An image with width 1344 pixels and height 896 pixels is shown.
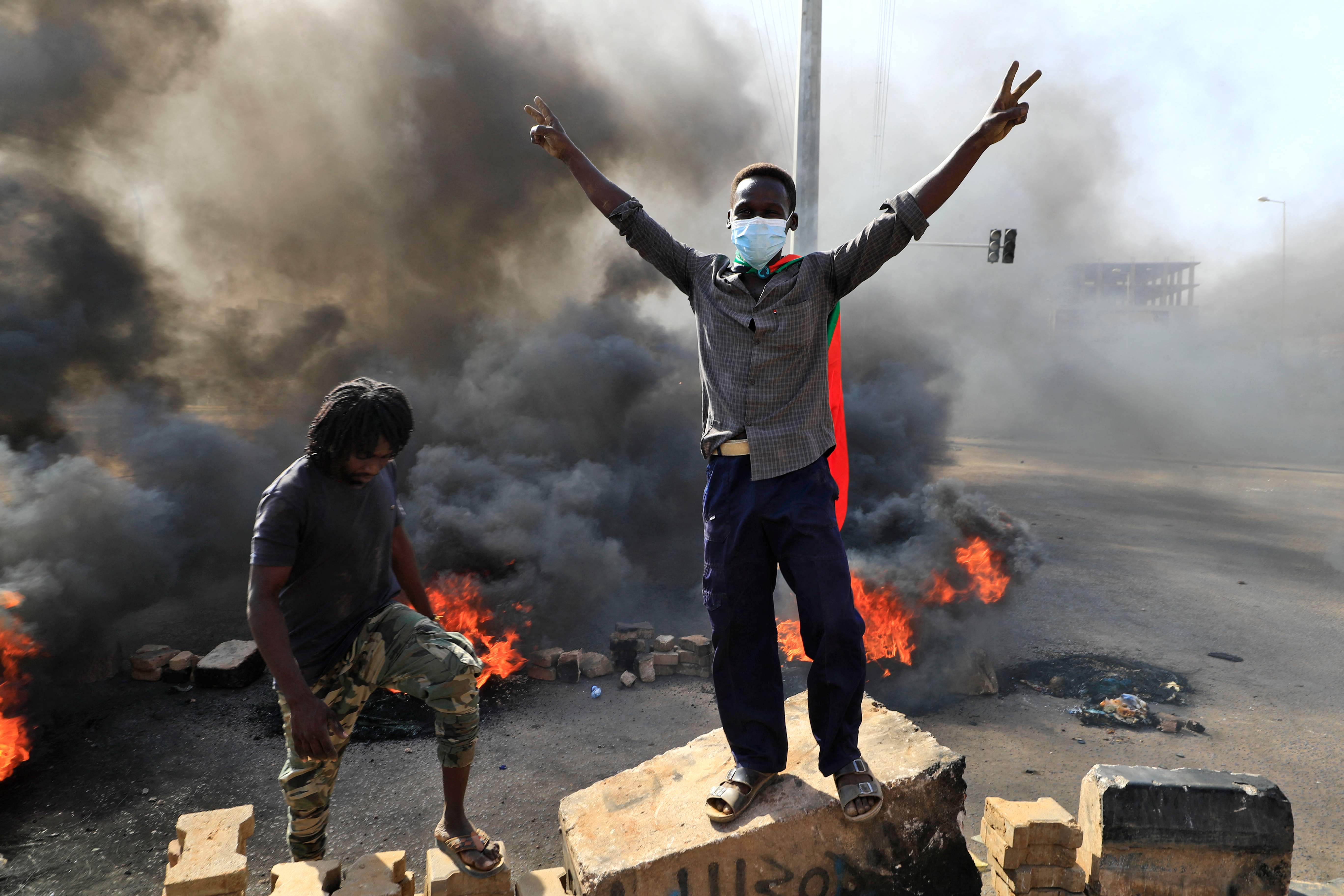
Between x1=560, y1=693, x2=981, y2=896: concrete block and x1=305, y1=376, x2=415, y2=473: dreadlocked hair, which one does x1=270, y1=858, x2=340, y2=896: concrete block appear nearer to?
x1=560, y1=693, x2=981, y2=896: concrete block

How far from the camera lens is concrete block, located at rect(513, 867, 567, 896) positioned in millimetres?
2393

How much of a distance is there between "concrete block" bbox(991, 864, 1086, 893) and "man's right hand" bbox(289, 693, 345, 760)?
2.45 m

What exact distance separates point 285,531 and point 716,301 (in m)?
1.46

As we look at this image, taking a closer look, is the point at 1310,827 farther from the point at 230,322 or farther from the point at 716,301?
the point at 230,322

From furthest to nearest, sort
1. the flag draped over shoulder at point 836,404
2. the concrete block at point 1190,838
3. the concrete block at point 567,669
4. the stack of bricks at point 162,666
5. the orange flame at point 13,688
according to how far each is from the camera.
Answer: the concrete block at point 567,669 → the stack of bricks at point 162,666 → the orange flame at point 13,688 → the concrete block at point 1190,838 → the flag draped over shoulder at point 836,404

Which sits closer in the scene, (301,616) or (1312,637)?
(301,616)

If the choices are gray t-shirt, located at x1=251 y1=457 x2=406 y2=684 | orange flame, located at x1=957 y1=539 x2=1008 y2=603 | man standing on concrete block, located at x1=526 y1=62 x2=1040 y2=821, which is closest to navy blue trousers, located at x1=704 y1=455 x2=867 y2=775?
man standing on concrete block, located at x1=526 y1=62 x2=1040 y2=821

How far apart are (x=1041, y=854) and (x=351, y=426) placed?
2861 mm

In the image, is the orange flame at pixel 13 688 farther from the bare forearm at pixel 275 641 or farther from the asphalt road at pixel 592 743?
the bare forearm at pixel 275 641

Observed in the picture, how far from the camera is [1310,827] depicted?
4.16 metres

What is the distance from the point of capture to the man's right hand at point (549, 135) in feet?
8.32

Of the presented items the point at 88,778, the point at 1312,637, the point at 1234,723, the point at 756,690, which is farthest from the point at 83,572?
the point at 1312,637

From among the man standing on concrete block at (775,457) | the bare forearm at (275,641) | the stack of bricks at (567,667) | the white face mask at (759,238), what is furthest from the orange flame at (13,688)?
the white face mask at (759,238)

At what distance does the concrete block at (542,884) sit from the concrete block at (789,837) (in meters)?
0.06
